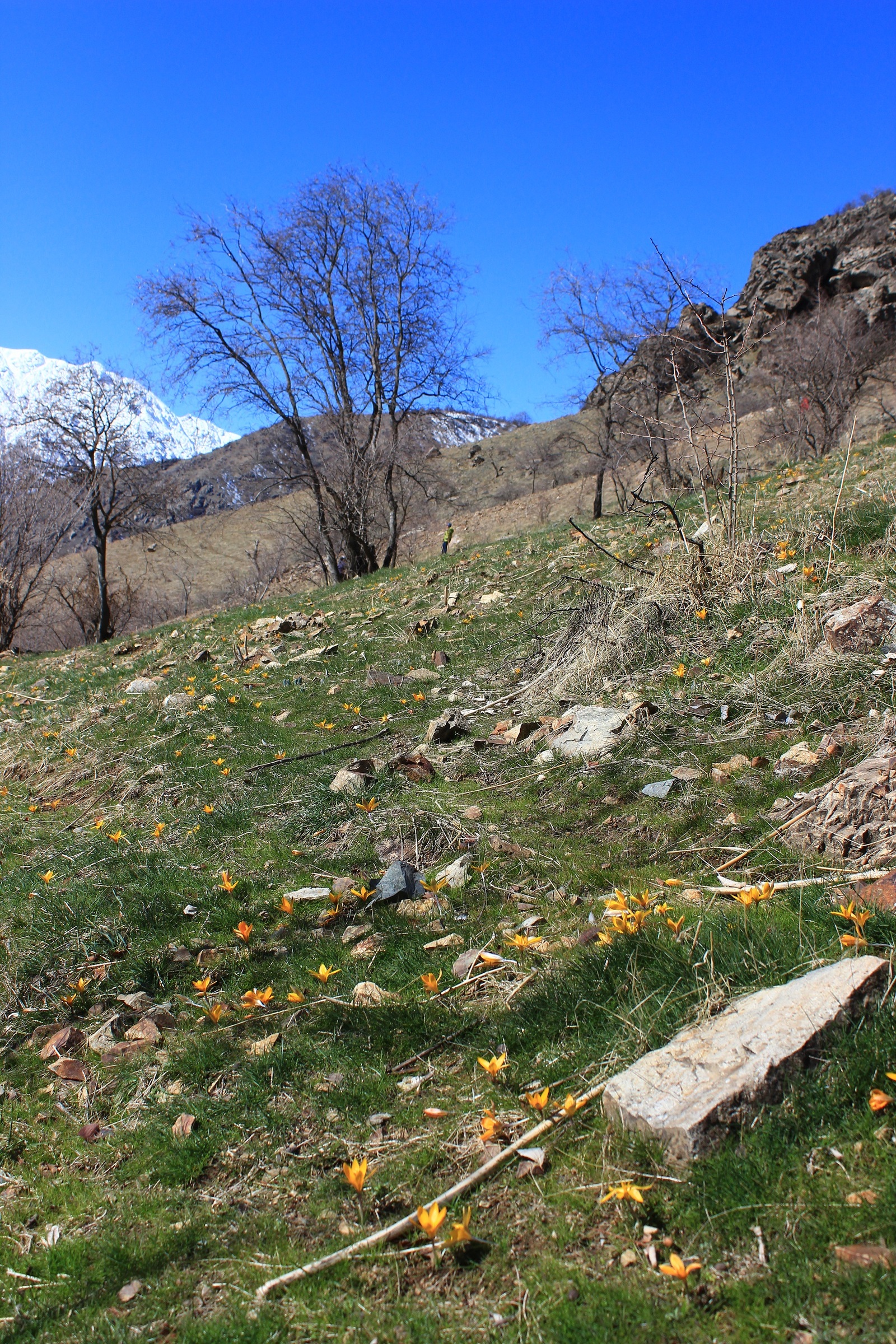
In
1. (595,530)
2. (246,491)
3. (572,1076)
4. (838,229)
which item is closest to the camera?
(572,1076)

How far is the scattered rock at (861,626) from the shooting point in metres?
4.66

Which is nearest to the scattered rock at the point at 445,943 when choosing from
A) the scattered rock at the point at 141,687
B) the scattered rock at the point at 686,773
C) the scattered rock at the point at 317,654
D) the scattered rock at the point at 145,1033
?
the scattered rock at the point at 145,1033

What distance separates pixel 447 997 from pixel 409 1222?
95 centimetres

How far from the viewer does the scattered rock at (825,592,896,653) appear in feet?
15.3

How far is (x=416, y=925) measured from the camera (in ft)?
11.2

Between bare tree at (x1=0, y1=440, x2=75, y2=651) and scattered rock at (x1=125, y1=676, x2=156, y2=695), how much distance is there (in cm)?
1256

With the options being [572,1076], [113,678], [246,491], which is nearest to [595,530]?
[113,678]

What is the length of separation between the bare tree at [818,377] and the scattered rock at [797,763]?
35.4ft

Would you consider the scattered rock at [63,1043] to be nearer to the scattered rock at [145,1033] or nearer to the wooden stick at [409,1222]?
the scattered rock at [145,1033]

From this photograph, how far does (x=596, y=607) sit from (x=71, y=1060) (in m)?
4.72

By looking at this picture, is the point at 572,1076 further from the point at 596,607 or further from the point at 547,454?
the point at 547,454

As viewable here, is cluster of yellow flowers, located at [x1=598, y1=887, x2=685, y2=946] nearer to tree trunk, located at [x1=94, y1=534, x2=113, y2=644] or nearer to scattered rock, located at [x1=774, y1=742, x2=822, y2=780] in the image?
scattered rock, located at [x1=774, y1=742, x2=822, y2=780]

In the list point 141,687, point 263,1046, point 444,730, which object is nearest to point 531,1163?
point 263,1046

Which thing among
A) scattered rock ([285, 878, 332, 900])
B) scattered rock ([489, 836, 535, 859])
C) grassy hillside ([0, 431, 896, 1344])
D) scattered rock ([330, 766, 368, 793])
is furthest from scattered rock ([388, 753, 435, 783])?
scattered rock ([285, 878, 332, 900])
